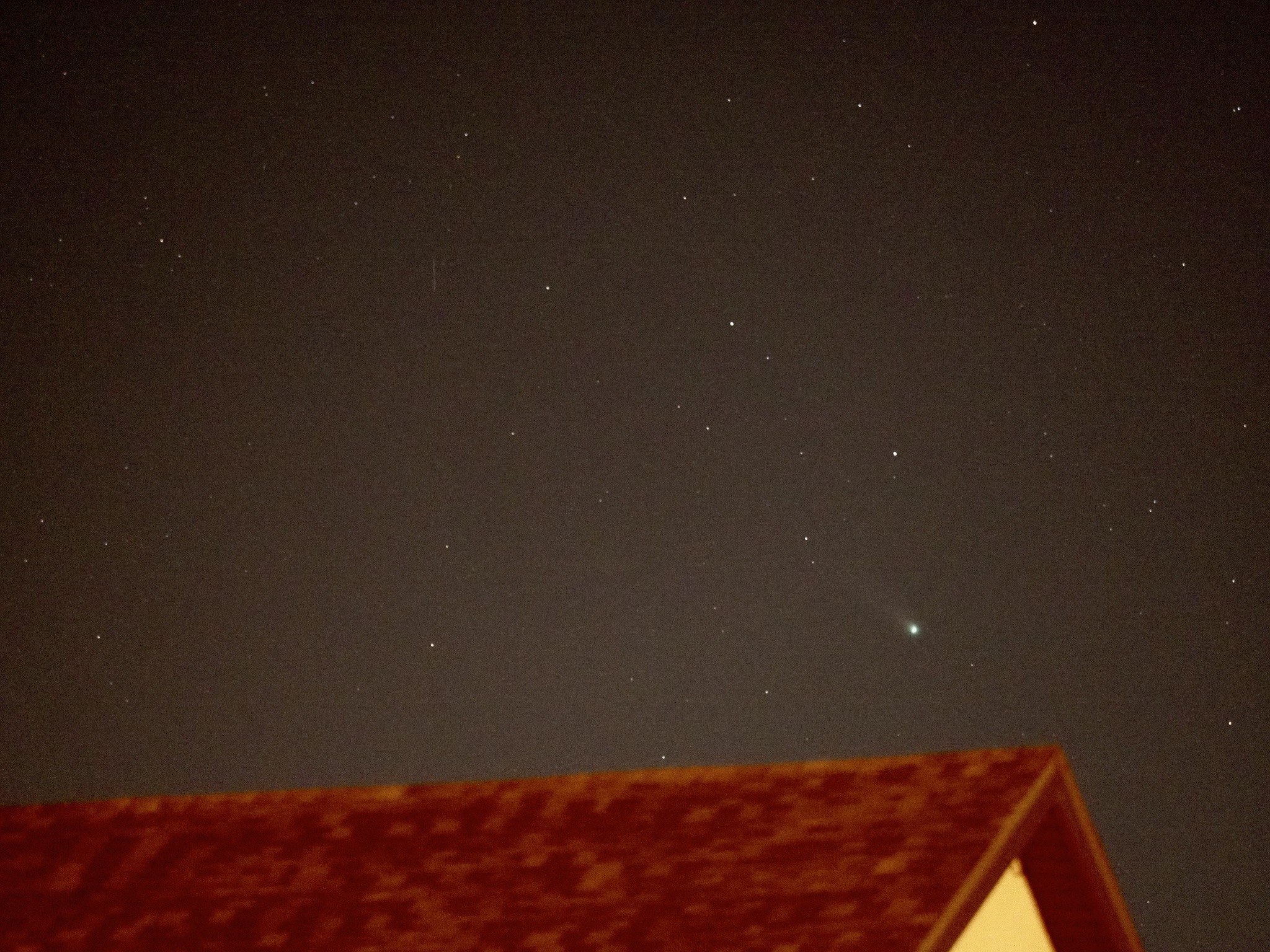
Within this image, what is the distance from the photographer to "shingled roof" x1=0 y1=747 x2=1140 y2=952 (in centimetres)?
883

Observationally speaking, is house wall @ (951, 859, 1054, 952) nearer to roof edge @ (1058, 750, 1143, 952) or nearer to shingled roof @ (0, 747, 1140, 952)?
shingled roof @ (0, 747, 1140, 952)

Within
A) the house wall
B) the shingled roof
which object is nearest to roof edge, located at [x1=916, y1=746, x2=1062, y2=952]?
the shingled roof

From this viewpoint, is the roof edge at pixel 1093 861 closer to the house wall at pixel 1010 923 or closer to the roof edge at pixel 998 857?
the roof edge at pixel 998 857

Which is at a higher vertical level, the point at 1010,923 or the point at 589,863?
the point at 589,863

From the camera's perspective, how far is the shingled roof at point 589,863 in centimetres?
883

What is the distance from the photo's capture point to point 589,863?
9.77 m

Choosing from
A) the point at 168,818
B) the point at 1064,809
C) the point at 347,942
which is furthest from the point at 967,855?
the point at 168,818

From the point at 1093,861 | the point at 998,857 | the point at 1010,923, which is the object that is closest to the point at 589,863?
the point at 998,857

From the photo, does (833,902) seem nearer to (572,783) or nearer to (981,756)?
(981,756)

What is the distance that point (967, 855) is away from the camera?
876cm

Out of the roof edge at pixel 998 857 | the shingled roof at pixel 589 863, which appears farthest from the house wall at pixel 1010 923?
the roof edge at pixel 998 857

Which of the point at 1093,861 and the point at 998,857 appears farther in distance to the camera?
the point at 1093,861

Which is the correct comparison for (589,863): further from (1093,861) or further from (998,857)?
(1093,861)

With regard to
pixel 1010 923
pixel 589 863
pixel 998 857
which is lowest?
pixel 1010 923
